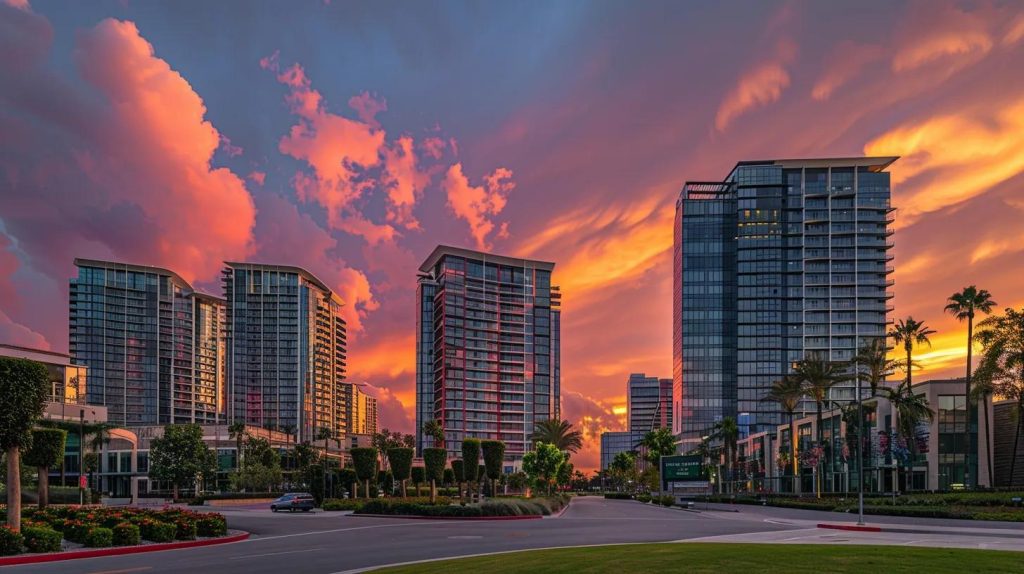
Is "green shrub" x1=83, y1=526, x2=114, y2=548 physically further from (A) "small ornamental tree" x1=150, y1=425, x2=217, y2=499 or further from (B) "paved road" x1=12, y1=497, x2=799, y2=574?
(A) "small ornamental tree" x1=150, y1=425, x2=217, y2=499

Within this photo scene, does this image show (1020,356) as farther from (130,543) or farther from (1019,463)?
(130,543)

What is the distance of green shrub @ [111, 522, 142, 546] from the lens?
3067 centimetres

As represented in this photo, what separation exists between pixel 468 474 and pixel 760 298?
5808 inches

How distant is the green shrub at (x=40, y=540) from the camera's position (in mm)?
27844

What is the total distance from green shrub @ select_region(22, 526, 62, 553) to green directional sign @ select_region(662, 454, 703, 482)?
78.5m

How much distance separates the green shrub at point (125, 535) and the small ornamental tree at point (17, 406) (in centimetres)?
353

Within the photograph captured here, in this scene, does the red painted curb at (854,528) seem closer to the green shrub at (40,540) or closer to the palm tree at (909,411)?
the green shrub at (40,540)

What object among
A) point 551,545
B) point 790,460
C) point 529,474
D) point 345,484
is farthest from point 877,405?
point 551,545

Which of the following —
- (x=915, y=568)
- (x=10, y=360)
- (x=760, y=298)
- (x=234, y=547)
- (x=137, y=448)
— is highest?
(x=760, y=298)

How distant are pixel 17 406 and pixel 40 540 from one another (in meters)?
6.09

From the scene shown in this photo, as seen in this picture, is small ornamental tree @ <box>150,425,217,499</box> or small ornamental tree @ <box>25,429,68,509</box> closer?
small ornamental tree @ <box>25,429,68,509</box>

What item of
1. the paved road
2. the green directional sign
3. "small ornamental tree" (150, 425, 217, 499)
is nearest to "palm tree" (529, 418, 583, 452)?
the green directional sign

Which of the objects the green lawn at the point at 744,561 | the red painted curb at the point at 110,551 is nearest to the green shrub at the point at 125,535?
the red painted curb at the point at 110,551

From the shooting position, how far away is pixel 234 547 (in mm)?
31609
